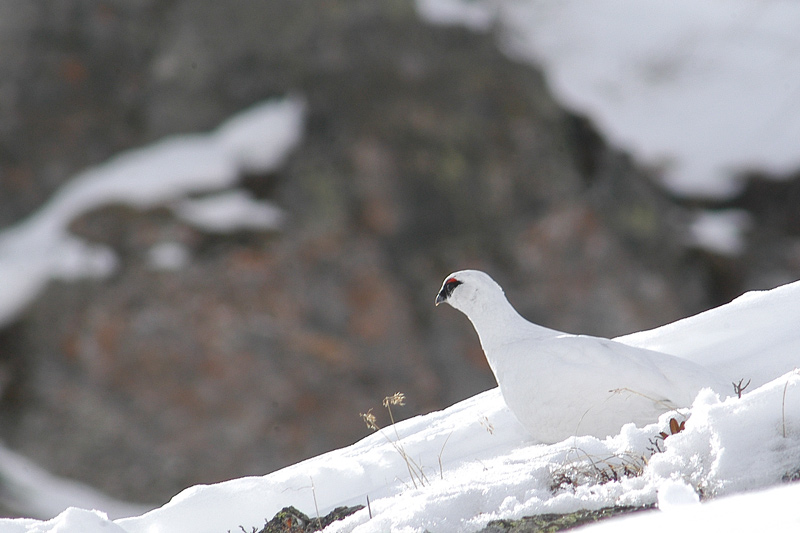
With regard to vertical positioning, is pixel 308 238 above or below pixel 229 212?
below

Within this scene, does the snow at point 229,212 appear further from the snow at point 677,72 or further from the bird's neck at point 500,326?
the bird's neck at point 500,326

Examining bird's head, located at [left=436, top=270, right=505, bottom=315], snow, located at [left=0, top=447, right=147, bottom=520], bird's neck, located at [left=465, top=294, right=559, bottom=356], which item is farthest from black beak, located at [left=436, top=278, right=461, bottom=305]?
A: snow, located at [left=0, top=447, right=147, bottom=520]

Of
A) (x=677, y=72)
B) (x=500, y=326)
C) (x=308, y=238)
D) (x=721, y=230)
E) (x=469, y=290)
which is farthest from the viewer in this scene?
(x=677, y=72)

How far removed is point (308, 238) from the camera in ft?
31.7

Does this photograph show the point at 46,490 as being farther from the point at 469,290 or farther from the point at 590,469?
the point at 590,469

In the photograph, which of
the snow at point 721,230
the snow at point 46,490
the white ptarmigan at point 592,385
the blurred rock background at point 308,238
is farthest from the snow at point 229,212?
the white ptarmigan at point 592,385

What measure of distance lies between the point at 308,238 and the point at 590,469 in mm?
7916

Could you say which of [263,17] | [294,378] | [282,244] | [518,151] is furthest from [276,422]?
[263,17]

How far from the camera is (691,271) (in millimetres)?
10586

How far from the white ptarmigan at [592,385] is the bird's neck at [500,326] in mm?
223

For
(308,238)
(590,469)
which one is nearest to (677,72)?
(308,238)

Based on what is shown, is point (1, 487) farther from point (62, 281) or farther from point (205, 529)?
point (205, 529)

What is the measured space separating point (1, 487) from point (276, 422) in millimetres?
3068

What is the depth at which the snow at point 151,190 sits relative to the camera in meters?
9.22
